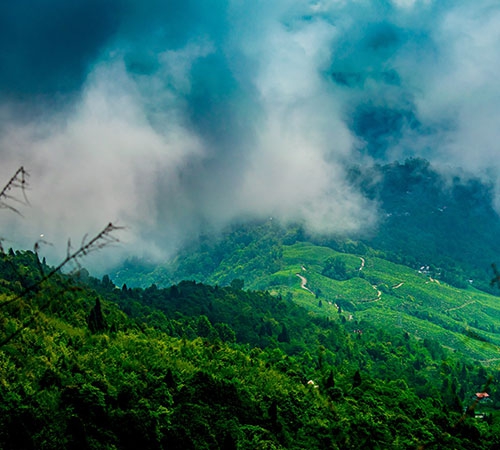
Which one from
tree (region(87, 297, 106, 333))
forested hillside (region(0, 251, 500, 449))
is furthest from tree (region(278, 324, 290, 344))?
tree (region(87, 297, 106, 333))

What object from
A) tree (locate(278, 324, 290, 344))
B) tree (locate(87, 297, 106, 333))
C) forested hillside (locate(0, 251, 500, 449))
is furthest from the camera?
tree (locate(278, 324, 290, 344))

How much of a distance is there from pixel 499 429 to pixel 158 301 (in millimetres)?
89902

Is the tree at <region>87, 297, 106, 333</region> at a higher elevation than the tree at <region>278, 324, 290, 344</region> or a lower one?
lower

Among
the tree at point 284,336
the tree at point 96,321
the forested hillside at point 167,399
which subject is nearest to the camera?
the forested hillside at point 167,399

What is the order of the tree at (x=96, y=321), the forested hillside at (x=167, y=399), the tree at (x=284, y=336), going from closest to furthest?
the forested hillside at (x=167, y=399)
the tree at (x=96, y=321)
the tree at (x=284, y=336)

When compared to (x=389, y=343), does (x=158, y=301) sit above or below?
below

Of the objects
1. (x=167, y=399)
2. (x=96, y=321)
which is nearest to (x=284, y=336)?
(x=96, y=321)

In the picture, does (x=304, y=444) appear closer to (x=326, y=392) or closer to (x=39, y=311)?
(x=326, y=392)

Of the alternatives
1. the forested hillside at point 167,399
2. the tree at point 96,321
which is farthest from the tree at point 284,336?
the tree at point 96,321

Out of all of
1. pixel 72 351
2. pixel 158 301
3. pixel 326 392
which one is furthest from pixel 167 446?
pixel 158 301

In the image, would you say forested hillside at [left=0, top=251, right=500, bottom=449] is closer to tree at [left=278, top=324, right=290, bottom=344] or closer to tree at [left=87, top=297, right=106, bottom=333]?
tree at [left=87, top=297, right=106, bottom=333]

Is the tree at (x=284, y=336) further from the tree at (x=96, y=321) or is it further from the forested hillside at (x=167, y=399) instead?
the tree at (x=96, y=321)

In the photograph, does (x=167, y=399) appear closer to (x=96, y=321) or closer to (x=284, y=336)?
(x=96, y=321)

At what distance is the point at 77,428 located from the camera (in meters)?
34.7
